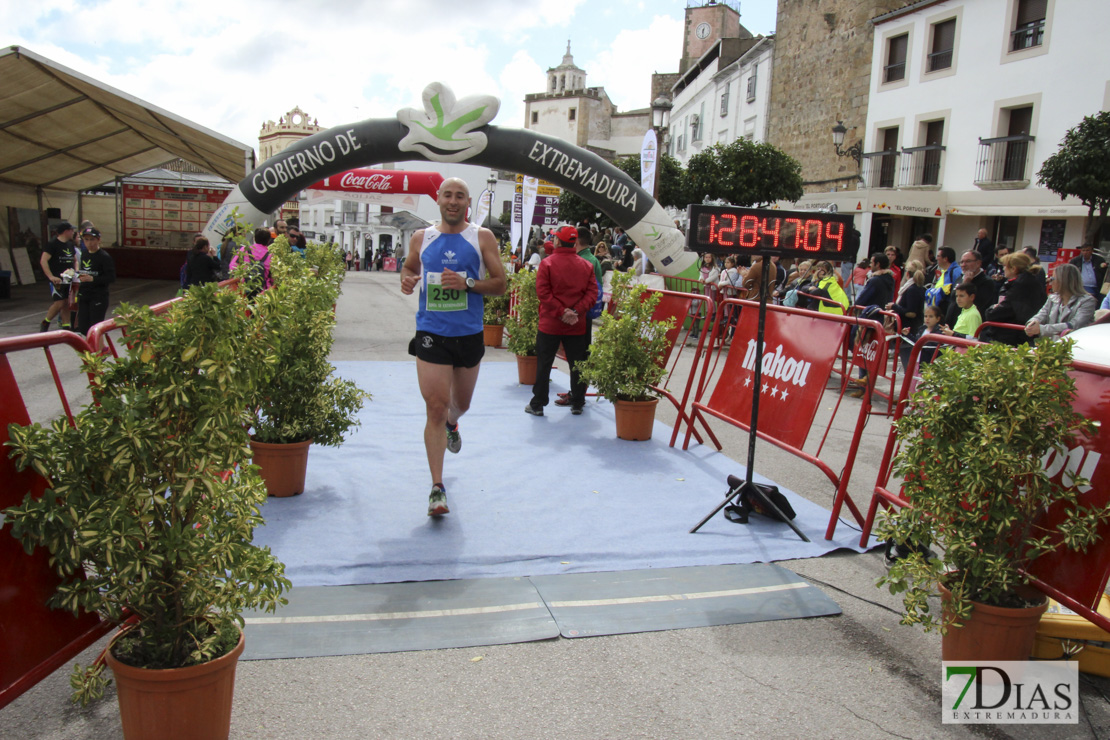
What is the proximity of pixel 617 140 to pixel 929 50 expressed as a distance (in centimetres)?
6184

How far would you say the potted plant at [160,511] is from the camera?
2248mm

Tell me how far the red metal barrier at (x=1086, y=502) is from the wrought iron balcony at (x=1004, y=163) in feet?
58.0

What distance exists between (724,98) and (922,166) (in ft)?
52.1

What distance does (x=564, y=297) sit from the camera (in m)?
7.50

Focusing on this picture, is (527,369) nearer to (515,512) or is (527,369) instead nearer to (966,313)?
(515,512)

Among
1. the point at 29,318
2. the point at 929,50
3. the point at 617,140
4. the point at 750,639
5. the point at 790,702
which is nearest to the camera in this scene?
the point at 790,702

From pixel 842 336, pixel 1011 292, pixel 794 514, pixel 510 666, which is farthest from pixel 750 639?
pixel 1011 292

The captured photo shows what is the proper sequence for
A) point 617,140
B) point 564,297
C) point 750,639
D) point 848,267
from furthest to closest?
point 617,140, point 848,267, point 564,297, point 750,639

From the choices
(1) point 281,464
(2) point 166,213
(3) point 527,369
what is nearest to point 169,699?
(1) point 281,464

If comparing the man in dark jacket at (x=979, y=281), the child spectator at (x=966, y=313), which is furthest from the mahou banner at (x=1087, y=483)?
the man in dark jacket at (x=979, y=281)

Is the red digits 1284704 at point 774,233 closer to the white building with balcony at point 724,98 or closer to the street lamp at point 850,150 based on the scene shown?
the street lamp at point 850,150

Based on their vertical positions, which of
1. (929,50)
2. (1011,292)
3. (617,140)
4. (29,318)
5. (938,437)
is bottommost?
(29,318)

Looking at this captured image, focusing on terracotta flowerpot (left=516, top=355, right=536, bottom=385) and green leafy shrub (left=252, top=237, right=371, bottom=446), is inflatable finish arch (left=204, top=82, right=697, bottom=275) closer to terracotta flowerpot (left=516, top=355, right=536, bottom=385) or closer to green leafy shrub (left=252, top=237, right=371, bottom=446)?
terracotta flowerpot (left=516, top=355, right=536, bottom=385)

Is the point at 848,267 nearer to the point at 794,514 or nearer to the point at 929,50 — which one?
the point at 929,50
